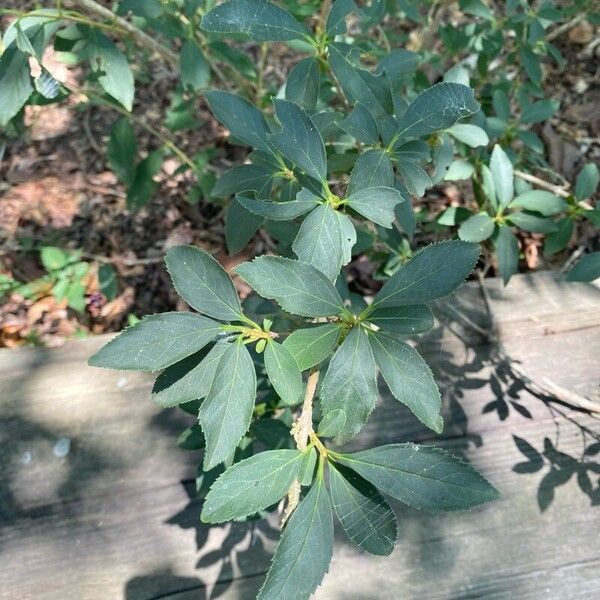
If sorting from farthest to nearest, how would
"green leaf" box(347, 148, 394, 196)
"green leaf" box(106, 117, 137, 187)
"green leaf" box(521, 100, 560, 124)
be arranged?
"green leaf" box(106, 117, 137, 187), "green leaf" box(521, 100, 560, 124), "green leaf" box(347, 148, 394, 196)

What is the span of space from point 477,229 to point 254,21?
2.38 ft

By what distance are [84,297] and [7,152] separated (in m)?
1.06

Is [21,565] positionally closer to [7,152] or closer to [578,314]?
[578,314]

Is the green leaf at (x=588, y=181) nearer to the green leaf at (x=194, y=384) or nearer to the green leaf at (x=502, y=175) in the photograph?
the green leaf at (x=502, y=175)

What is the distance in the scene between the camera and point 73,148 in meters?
2.99

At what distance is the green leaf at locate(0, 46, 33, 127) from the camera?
1.19 metres

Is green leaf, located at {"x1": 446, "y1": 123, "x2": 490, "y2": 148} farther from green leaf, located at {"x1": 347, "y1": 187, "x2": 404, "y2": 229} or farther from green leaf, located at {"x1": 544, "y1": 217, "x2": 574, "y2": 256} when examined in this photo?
green leaf, located at {"x1": 347, "y1": 187, "x2": 404, "y2": 229}

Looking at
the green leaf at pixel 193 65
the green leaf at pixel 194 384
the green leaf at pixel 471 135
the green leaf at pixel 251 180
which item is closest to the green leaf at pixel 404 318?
the green leaf at pixel 194 384

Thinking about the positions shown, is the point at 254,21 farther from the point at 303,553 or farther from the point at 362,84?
the point at 303,553

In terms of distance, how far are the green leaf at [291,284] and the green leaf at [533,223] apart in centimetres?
80

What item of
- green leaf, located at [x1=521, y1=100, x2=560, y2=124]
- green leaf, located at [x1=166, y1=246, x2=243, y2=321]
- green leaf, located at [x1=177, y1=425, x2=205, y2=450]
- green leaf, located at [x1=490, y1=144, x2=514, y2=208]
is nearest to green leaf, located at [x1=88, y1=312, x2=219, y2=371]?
green leaf, located at [x1=166, y1=246, x2=243, y2=321]

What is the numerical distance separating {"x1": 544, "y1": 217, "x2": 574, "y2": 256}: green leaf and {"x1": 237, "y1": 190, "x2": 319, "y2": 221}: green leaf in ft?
2.83

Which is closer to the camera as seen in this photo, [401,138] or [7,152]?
[401,138]

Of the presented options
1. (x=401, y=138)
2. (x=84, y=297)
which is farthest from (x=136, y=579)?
(x=84, y=297)
